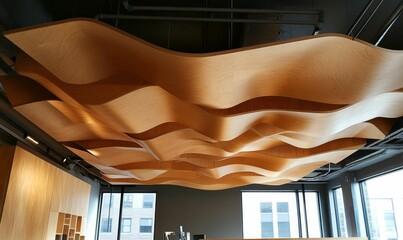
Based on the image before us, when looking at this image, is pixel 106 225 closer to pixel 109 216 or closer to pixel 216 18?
pixel 109 216

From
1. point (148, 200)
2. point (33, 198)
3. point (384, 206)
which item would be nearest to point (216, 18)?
point (33, 198)

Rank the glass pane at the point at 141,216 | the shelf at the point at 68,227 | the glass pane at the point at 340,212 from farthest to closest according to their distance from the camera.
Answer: the glass pane at the point at 141,216
the glass pane at the point at 340,212
the shelf at the point at 68,227

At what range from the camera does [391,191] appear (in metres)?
6.58

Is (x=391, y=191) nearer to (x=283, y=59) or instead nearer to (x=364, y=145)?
(x=364, y=145)

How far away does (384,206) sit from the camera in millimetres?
6707

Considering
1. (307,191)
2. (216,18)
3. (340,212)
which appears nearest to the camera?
(216,18)

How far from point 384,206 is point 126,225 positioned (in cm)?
638

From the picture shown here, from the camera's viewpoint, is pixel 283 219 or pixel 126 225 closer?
pixel 126 225

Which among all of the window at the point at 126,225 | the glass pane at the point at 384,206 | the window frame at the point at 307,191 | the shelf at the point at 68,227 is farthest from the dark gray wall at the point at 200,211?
the shelf at the point at 68,227

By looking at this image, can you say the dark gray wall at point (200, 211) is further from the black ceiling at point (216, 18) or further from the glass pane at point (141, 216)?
the black ceiling at point (216, 18)

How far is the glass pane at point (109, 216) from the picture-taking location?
9000 millimetres


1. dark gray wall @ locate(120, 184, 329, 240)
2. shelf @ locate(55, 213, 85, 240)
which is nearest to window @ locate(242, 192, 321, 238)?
dark gray wall @ locate(120, 184, 329, 240)

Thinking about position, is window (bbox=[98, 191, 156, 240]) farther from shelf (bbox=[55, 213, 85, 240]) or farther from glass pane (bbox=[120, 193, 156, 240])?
shelf (bbox=[55, 213, 85, 240])

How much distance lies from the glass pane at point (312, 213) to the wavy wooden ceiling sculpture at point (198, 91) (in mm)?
4684
